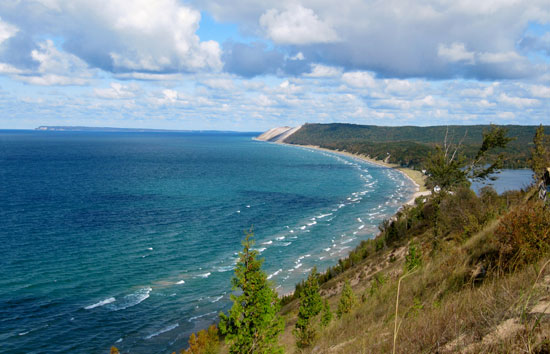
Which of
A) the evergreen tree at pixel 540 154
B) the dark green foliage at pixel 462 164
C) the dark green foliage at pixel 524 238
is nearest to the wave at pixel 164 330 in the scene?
the dark green foliage at pixel 462 164

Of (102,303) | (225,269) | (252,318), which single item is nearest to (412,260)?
(252,318)

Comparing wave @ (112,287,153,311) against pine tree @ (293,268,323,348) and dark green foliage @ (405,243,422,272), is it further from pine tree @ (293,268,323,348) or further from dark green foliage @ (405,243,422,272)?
dark green foliage @ (405,243,422,272)

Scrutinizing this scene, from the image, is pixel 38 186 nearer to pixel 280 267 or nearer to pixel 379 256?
pixel 280 267

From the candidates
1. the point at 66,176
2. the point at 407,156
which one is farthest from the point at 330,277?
the point at 407,156

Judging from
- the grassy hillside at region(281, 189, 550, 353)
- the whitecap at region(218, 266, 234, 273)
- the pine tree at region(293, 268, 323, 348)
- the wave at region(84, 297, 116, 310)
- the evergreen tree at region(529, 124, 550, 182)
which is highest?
the evergreen tree at region(529, 124, 550, 182)

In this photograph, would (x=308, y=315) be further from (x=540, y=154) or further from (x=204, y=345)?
(x=540, y=154)

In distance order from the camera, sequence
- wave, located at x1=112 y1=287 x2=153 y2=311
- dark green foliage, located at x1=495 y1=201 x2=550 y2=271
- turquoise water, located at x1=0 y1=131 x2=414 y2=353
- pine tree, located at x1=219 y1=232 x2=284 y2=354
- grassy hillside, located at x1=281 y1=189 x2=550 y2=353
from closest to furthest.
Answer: grassy hillside, located at x1=281 y1=189 x2=550 y2=353
dark green foliage, located at x1=495 y1=201 x2=550 y2=271
pine tree, located at x1=219 y1=232 x2=284 y2=354
turquoise water, located at x1=0 y1=131 x2=414 y2=353
wave, located at x1=112 y1=287 x2=153 y2=311

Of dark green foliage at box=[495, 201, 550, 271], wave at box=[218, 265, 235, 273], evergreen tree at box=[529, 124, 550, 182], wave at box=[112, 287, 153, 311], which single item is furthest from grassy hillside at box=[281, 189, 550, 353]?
wave at box=[218, 265, 235, 273]
